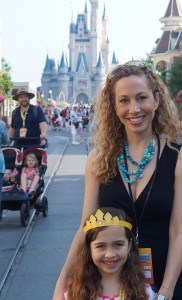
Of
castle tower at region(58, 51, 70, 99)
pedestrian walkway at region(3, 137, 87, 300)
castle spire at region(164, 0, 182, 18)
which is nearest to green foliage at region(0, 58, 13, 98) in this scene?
castle spire at region(164, 0, 182, 18)

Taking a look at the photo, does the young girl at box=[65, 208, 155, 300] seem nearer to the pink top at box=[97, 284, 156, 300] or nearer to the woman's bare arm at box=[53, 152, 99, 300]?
the pink top at box=[97, 284, 156, 300]

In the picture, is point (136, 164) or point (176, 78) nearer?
point (136, 164)

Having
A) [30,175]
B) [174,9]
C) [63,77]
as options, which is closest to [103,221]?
[30,175]

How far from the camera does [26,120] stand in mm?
11273

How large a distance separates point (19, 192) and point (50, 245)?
1.74 m

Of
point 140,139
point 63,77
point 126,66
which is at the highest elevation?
point 126,66

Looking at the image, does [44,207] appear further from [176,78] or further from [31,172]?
[176,78]

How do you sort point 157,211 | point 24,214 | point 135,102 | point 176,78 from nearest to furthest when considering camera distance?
point 157,211 → point 135,102 → point 24,214 → point 176,78

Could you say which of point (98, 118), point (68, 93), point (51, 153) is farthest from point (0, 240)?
point (68, 93)

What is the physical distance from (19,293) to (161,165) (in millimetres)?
4016

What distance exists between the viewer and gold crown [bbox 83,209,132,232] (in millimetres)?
3328

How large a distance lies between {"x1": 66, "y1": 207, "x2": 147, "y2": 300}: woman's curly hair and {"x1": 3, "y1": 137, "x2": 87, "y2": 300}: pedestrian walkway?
12.1 ft

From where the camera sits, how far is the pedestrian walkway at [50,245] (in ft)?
24.3

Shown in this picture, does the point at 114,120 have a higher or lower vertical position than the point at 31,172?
higher
